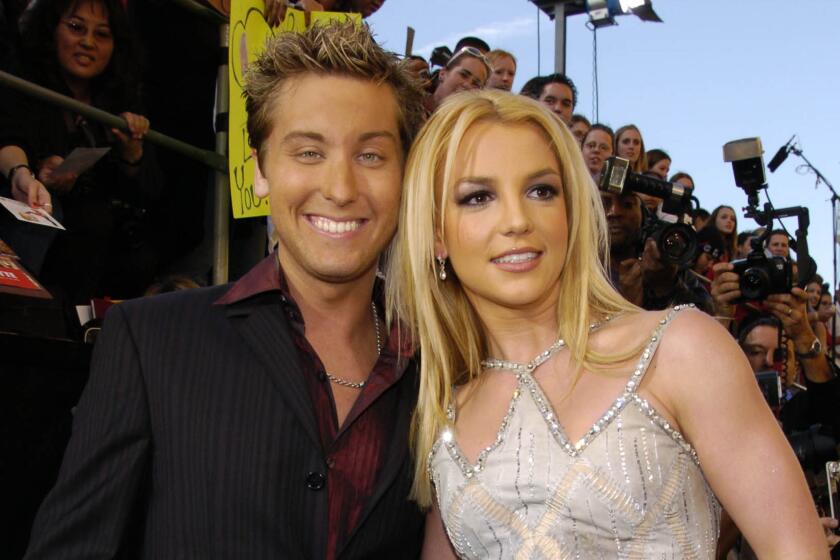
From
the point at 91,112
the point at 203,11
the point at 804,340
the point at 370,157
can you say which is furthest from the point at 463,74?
the point at 370,157

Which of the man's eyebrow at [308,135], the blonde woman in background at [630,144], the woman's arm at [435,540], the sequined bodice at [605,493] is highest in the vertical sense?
the blonde woman in background at [630,144]

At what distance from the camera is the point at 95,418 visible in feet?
6.12

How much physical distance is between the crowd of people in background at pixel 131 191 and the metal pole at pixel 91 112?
0.07 metres

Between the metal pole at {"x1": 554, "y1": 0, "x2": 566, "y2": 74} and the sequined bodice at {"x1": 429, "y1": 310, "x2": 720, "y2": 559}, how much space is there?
7975mm

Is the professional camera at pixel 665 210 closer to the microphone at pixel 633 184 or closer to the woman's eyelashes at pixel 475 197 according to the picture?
the microphone at pixel 633 184

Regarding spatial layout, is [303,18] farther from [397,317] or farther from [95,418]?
[95,418]

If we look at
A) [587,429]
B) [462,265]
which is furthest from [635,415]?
[462,265]

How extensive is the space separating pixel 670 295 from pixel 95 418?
299 centimetres

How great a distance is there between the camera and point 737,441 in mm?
1998

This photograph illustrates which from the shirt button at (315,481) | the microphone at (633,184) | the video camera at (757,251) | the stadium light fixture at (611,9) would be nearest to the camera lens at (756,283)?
the video camera at (757,251)

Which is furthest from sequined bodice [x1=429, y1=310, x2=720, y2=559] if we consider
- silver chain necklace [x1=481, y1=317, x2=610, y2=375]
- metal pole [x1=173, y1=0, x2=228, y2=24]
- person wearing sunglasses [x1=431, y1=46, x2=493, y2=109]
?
person wearing sunglasses [x1=431, y1=46, x2=493, y2=109]

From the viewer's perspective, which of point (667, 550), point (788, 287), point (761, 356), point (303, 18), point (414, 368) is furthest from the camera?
point (761, 356)

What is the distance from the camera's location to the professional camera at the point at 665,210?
407 cm

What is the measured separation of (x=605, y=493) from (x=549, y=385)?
320 mm
